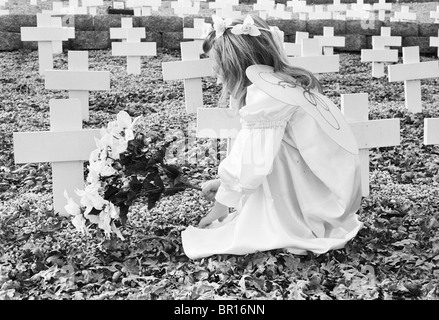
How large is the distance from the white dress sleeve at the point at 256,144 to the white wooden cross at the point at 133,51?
4.69 m

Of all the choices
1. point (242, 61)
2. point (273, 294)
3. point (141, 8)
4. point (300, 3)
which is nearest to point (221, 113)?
point (242, 61)

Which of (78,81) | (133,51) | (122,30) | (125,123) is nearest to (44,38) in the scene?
(133,51)

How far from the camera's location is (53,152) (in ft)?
12.9

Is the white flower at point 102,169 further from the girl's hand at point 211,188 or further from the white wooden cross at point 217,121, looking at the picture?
the white wooden cross at point 217,121

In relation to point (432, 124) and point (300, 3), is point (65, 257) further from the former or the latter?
point (300, 3)

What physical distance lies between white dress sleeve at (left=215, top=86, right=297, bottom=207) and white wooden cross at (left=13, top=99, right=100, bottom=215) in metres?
1.09

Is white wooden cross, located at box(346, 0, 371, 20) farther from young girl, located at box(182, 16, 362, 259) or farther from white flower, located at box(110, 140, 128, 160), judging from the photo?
white flower, located at box(110, 140, 128, 160)

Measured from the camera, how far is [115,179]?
355 centimetres

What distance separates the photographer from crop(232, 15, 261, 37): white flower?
10.8 ft

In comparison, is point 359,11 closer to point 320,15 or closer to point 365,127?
point 320,15

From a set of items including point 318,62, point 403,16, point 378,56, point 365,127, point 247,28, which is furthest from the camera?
point 403,16

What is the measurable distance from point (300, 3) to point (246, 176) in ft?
32.9

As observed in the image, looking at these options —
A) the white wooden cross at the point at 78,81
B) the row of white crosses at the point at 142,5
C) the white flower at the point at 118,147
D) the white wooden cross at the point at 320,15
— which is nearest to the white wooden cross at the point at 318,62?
the white wooden cross at the point at 78,81

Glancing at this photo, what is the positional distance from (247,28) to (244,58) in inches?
5.8
